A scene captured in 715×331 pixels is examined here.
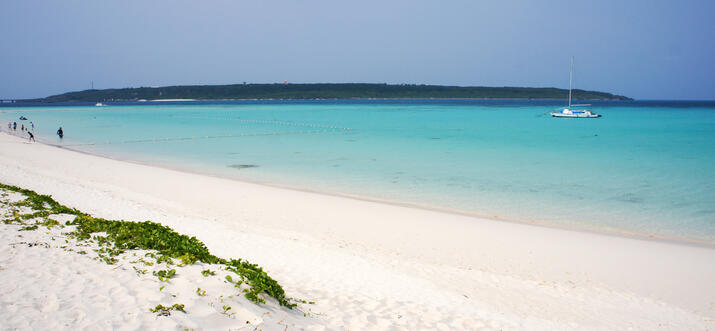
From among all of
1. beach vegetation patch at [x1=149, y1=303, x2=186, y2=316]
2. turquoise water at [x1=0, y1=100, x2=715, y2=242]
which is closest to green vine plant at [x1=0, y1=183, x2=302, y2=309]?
beach vegetation patch at [x1=149, y1=303, x2=186, y2=316]

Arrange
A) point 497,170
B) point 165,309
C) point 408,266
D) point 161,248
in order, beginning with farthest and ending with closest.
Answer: point 497,170
point 408,266
point 161,248
point 165,309

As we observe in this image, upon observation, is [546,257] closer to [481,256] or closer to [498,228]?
[481,256]

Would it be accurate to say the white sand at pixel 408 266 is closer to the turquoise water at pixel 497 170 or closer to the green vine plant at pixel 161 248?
the green vine plant at pixel 161 248

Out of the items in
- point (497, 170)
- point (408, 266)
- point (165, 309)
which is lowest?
point (408, 266)

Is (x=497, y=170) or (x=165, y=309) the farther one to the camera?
(x=497, y=170)

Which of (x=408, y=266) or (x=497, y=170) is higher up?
(x=497, y=170)

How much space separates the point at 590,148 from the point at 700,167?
29.1ft

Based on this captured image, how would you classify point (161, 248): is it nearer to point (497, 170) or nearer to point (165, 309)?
point (165, 309)

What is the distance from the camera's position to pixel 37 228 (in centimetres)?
691

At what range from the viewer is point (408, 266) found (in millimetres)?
7898

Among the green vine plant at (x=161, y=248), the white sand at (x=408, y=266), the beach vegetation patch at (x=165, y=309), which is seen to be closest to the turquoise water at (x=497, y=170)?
the white sand at (x=408, y=266)

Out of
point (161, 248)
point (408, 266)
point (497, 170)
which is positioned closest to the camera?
point (161, 248)

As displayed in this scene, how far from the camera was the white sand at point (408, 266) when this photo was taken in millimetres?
5457

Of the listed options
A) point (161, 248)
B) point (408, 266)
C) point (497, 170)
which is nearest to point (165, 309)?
point (161, 248)
